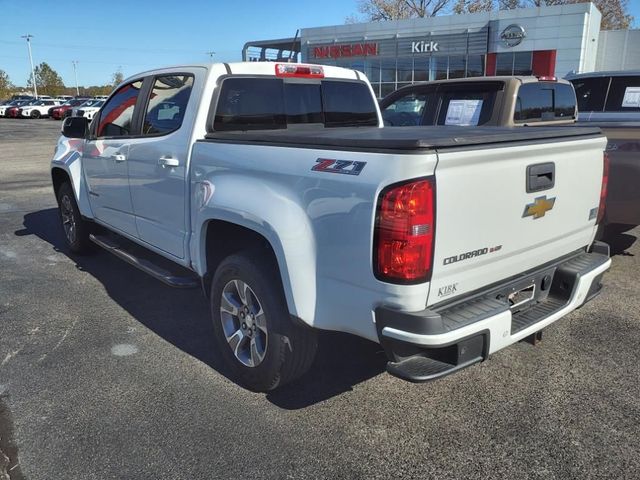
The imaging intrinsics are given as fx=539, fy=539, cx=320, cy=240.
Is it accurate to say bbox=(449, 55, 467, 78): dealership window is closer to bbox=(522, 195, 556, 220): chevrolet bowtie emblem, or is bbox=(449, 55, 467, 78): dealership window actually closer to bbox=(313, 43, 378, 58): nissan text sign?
bbox=(313, 43, 378, 58): nissan text sign

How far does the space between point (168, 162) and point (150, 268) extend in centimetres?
94

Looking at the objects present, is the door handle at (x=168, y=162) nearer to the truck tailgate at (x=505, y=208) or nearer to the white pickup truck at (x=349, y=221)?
the white pickup truck at (x=349, y=221)

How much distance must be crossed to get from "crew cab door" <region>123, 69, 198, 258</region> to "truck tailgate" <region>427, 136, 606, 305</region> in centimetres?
192

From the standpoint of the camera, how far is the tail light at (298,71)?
A: 4.09 m

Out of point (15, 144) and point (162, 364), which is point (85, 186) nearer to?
point (162, 364)

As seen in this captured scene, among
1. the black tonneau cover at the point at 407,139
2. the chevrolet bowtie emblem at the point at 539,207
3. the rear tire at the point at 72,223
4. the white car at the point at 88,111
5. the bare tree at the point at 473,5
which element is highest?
the bare tree at the point at 473,5

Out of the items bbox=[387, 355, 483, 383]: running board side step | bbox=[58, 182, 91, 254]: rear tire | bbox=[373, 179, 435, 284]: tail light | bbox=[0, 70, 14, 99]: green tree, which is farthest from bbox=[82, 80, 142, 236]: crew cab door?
bbox=[0, 70, 14, 99]: green tree

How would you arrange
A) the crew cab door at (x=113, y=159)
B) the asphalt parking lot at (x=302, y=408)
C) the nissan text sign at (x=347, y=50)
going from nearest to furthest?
the asphalt parking lot at (x=302, y=408) < the crew cab door at (x=113, y=159) < the nissan text sign at (x=347, y=50)

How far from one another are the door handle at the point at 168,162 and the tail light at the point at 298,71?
105 cm

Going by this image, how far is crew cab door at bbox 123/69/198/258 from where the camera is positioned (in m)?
3.70

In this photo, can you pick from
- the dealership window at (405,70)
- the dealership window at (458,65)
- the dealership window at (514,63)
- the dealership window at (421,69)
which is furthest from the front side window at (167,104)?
the dealership window at (405,70)

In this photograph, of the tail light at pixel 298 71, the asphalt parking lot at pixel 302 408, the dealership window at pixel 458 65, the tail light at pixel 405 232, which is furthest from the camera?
the dealership window at pixel 458 65

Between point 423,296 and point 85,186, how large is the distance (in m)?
4.30

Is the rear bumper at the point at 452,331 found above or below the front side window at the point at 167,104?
below
